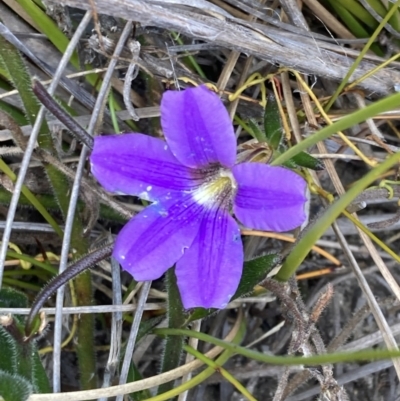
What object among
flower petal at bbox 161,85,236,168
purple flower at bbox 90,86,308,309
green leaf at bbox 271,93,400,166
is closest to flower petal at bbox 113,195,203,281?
purple flower at bbox 90,86,308,309

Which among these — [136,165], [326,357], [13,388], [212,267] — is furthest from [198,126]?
[13,388]

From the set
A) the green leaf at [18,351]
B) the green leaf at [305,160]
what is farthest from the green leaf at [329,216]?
the green leaf at [18,351]

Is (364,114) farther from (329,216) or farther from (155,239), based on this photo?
(155,239)

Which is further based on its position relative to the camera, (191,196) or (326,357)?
(191,196)

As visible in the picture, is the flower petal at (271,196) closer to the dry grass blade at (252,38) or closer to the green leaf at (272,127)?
the green leaf at (272,127)

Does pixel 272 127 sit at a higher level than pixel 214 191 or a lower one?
higher

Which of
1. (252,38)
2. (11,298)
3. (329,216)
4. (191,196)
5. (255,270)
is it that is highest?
(252,38)

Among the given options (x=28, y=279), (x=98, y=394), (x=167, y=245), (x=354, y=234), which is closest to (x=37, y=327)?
(x=98, y=394)
